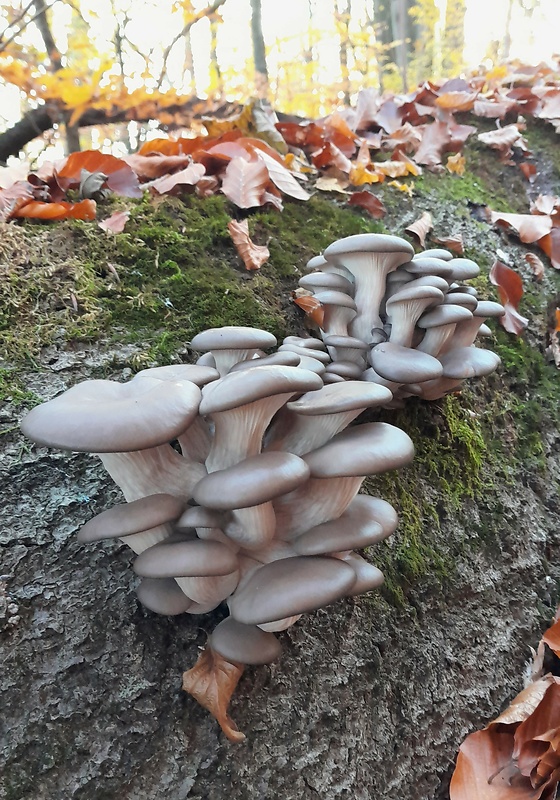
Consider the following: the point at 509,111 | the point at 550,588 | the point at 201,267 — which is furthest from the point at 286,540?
the point at 509,111

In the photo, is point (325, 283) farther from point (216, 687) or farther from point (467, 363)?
point (216, 687)

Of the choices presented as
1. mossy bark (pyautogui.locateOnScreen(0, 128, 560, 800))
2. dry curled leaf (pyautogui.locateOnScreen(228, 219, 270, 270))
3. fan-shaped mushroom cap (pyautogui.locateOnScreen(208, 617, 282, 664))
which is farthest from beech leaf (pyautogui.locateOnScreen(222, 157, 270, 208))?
fan-shaped mushroom cap (pyautogui.locateOnScreen(208, 617, 282, 664))

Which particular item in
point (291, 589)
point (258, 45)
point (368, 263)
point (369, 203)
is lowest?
point (291, 589)

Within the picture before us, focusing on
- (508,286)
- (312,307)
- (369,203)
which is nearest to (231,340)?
(312,307)

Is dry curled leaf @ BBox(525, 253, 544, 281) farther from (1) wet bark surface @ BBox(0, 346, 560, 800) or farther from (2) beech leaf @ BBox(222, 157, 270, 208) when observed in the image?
(1) wet bark surface @ BBox(0, 346, 560, 800)

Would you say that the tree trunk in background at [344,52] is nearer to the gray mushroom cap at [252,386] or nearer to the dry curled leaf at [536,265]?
the dry curled leaf at [536,265]

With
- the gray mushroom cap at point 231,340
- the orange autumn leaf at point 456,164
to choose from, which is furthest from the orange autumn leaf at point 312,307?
the orange autumn leaf at point 456,164
